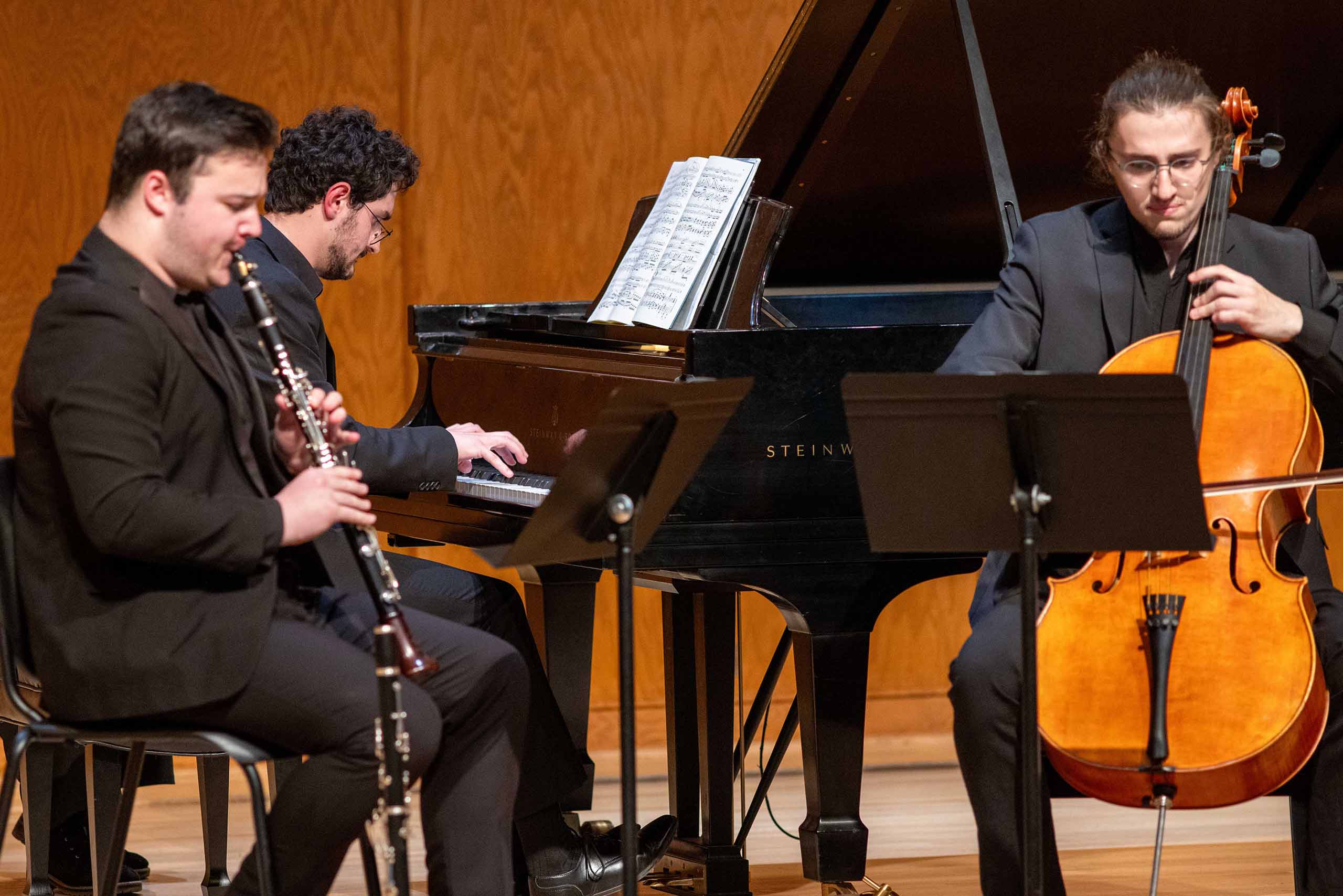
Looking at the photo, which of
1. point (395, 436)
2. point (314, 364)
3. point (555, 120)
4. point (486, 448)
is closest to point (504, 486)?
point (486, 448)

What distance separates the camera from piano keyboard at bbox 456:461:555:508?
2723 mm

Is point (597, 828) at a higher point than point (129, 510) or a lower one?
lower

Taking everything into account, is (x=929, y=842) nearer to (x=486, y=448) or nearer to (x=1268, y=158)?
(x=486, y=448)

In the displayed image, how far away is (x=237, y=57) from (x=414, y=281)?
73cm

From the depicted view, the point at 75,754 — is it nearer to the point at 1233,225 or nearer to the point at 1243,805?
the point at 1233,225

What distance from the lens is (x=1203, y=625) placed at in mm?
2096

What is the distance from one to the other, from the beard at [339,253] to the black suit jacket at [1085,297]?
3.74ft

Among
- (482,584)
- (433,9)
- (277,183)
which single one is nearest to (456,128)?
(433,9)

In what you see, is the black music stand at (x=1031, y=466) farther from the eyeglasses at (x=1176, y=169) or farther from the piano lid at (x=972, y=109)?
the piano lid at (x=972, y=109)

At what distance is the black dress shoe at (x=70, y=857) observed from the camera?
3.11 m

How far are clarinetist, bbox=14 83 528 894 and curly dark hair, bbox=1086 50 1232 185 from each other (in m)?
1.24

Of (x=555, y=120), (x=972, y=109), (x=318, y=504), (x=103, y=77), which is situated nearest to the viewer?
(x=318, y=504)

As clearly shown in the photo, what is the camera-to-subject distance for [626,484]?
81.1 inches

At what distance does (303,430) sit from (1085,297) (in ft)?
3.96
